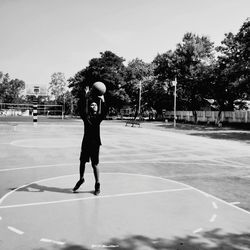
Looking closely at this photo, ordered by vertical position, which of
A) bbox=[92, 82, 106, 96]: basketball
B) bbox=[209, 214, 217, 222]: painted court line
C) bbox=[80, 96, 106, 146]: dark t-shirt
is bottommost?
bbox=[209, 214, 217, 222]: painted court line

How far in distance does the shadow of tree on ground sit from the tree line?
34142mm

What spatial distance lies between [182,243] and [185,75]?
52.1m

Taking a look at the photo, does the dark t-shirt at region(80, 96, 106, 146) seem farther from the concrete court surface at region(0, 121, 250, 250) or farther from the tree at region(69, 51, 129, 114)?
the tree at region(69, 51, 129, 114)

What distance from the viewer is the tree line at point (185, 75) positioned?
3881 cm

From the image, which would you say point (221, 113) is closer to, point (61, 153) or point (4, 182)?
point (61, 153)

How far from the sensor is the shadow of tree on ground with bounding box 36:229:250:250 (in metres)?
4.18

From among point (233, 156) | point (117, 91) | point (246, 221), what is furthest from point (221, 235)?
point (117, 91)

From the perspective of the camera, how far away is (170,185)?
7.95 metres

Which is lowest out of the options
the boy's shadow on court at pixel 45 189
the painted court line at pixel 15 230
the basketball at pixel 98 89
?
the boy's shadow on court at pixel 45 189

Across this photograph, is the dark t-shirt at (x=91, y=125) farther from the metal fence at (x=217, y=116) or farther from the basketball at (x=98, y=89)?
the metal fence at (x=217, y=116)

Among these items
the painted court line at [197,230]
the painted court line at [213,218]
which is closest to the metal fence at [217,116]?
the painted court line at [213,218]

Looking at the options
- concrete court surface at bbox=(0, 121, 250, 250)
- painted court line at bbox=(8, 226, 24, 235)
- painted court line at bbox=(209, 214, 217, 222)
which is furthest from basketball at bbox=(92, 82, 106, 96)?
painted court line at bbox=(209, 214, 217, 222)

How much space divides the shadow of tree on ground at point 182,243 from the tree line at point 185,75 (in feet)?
112

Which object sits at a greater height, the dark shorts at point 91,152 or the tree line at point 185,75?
the tree line at point 185,75
